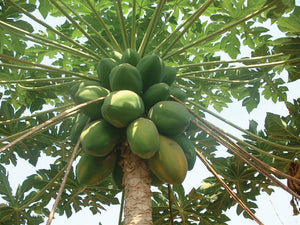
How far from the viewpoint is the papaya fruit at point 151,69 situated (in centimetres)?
233

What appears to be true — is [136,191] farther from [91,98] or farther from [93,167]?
[91,98]

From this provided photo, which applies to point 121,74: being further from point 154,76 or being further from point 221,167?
point 221,167

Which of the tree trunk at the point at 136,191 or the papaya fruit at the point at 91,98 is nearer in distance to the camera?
the tree trunk at the point at 136,191

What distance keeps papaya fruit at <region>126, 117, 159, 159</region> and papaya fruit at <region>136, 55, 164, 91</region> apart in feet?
1.76

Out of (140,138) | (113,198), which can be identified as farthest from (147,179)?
(113,198)

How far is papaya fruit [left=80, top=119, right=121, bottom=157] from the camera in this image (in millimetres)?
1970

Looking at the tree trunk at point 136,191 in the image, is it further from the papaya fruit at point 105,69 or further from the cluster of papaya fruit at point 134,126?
the papaya fruit at point 105,69

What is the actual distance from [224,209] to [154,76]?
1.98 m

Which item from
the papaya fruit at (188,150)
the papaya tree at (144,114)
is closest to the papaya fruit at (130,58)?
the papaya tree at (144,114)

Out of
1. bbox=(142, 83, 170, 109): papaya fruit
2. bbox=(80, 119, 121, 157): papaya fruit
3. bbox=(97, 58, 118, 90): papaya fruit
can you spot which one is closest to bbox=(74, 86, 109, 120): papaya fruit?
bbox=(80, 119, 121, 157): papaya fruit

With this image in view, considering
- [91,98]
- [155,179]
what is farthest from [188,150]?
[91,98]

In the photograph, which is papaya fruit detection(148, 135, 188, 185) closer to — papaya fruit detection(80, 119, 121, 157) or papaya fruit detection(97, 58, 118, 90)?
papaya fruit detection(80, 119, 121, 157)

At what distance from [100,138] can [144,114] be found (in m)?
0.46

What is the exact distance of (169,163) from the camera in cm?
193
